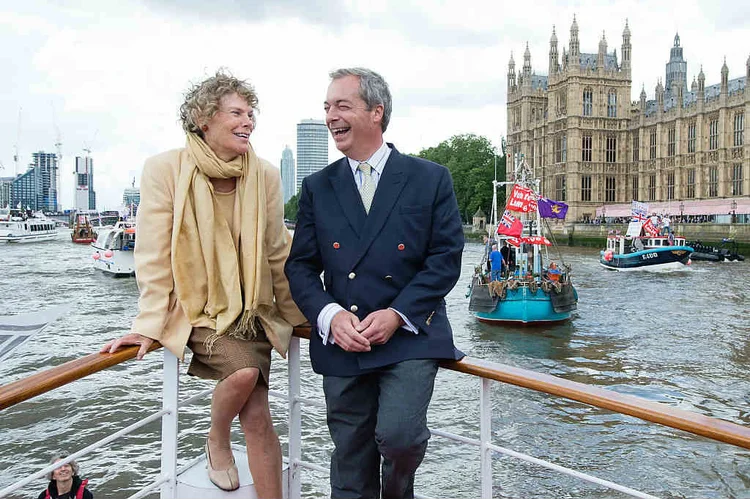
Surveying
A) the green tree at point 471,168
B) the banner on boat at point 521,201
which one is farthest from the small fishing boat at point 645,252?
the green tree at point 471,168

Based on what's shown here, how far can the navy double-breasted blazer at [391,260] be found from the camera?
7.15 ft

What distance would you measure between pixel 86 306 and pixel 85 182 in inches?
5590

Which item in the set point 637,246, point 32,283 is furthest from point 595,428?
point 637,246

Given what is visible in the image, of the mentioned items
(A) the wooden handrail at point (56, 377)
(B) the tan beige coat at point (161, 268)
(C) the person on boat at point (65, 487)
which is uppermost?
(B) the tan beige coat at point (161, 268)

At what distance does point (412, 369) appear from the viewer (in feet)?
7.09

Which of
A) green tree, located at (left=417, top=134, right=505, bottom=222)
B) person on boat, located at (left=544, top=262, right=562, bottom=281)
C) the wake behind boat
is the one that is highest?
green tree, located at (left=417, top=134, right=505, bottom=222)

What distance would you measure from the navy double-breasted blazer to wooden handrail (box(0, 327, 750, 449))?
0.19 m

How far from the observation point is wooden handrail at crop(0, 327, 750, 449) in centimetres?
162

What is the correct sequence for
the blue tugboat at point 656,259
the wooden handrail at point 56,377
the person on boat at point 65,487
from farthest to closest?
the blue tugboat at point 656,259, the person on boat at point 65,487, the wooden handrail at point 56,377

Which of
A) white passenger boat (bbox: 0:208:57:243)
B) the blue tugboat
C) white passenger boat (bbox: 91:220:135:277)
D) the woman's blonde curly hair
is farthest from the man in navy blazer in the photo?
white passenger boat (bbox: 0:208:57:243)

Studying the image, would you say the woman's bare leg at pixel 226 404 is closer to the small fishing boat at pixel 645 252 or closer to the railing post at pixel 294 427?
the railing post at pixel 294 427

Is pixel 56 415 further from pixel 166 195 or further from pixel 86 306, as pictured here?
pixel 86 306

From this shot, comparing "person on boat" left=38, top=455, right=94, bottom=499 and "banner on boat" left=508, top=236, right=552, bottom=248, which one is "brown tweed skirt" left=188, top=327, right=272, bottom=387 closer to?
"person on boat" left=38, top=455, right=94, bottom=499

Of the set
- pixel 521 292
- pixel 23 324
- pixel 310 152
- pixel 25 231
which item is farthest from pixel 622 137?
pixel 310 152
